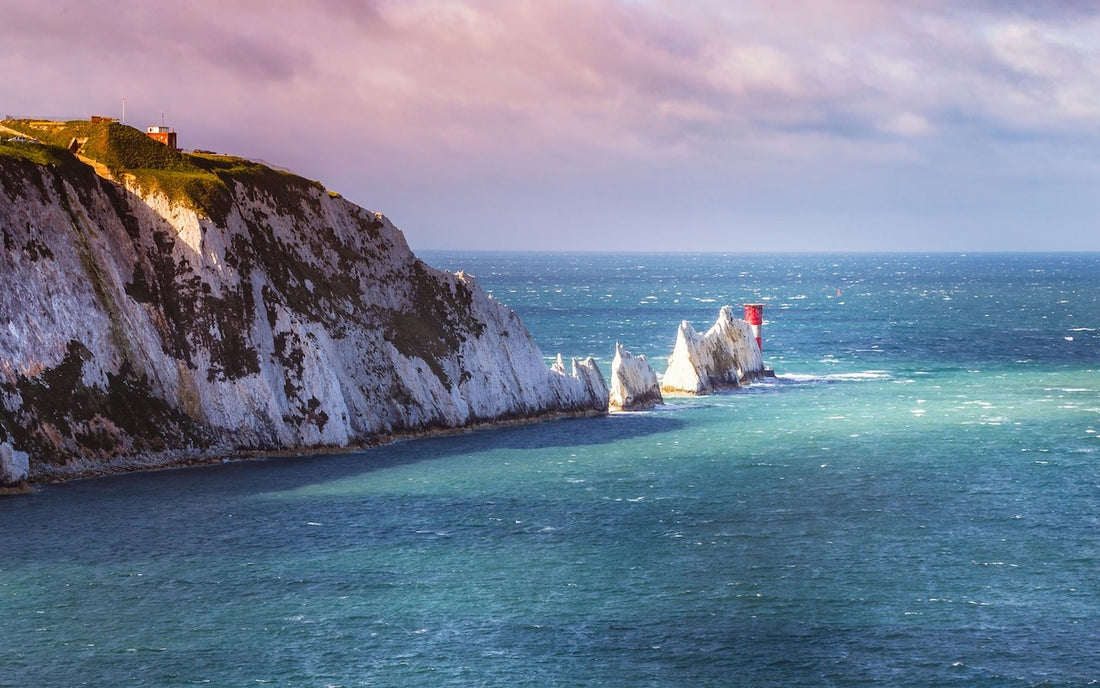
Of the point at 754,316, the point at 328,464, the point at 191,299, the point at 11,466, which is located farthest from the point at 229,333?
the point at 754,316

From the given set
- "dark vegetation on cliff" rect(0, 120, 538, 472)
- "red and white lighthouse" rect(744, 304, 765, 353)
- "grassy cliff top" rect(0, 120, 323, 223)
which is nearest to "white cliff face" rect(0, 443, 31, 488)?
"dark vegetation on cliff" rect(0, 120, 538, 472)

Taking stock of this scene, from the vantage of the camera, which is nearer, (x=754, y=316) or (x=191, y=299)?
(x=191, y=299)

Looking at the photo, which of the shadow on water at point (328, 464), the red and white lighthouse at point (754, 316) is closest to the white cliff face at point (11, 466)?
the shadow on water at point (328, 464)

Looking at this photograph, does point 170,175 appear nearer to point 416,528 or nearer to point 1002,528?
point 416,528

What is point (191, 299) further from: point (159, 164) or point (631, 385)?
point (631, 385)

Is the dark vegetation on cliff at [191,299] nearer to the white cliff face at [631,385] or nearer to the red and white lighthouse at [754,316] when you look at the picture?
the white cliff face at [631,385]

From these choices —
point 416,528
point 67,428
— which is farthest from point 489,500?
point 67,428

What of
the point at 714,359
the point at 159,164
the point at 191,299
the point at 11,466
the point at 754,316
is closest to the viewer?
the point at 11,466
